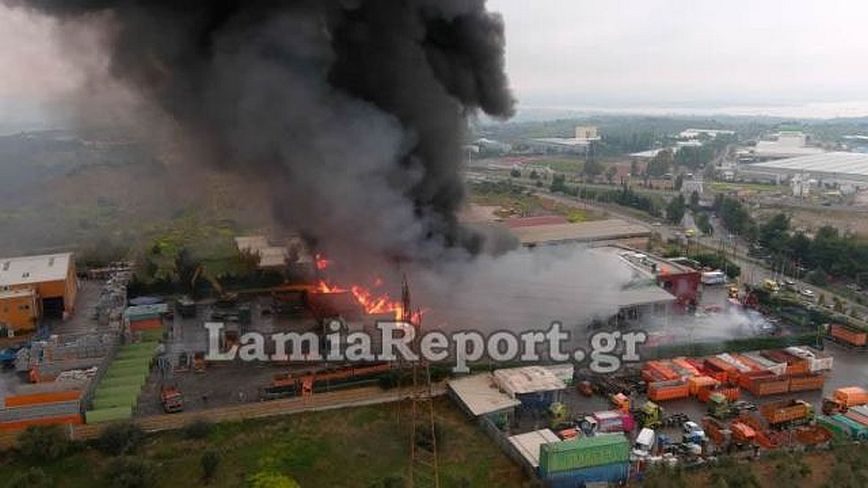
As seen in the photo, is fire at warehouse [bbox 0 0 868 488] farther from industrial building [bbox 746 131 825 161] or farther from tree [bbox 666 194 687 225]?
industrial building [bbox 746 131 825 161]

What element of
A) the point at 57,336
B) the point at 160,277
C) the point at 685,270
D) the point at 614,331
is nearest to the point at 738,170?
the point at 685,270

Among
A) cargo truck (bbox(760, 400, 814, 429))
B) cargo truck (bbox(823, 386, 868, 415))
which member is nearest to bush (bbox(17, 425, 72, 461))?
cargo truck (bbox(760, 400, 814, 429))

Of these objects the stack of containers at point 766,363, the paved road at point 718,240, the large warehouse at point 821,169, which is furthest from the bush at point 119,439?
the large warehouse at point 821,169

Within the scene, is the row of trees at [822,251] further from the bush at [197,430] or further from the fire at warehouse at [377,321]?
the bush at [197,430]

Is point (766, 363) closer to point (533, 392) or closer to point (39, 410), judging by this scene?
point (533, 392)

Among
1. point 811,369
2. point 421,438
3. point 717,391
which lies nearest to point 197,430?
point 421,438
